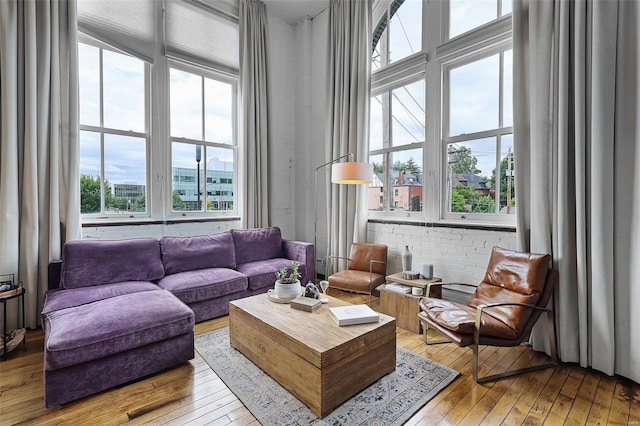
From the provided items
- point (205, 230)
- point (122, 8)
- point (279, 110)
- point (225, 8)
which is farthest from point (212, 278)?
point (225, 8)

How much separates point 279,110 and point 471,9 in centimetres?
293

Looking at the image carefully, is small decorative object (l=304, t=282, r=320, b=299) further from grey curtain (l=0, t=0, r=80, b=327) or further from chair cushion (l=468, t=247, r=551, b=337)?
grey curtain (l=0, t=0, r=80, b=327)

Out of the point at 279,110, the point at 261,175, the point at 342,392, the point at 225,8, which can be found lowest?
the point at 342,392

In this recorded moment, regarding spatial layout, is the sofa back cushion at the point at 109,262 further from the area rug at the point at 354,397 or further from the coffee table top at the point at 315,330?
the coffee table top at the point at 315,330

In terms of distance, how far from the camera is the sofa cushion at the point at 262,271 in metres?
3.64

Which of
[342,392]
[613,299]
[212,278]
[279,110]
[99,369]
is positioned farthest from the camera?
[279,110]

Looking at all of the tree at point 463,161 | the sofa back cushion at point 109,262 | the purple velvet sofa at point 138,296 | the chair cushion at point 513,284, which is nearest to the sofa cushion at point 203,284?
the purple velvet sofa at point 138,296

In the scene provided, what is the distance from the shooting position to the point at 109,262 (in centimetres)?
313

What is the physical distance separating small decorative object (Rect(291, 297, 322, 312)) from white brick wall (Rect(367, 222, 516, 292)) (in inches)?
70.2

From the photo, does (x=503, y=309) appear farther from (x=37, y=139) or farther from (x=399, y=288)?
(x=37, y=139)

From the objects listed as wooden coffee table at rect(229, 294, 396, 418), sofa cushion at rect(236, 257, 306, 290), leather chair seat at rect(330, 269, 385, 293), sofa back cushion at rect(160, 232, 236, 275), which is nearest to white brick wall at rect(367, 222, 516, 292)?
leather chair seat at rect(330, 269, 385, 293)

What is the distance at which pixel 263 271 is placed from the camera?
3.75m

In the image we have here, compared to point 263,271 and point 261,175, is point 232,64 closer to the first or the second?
point 261,175

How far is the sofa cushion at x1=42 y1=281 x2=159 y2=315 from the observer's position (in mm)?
2500
